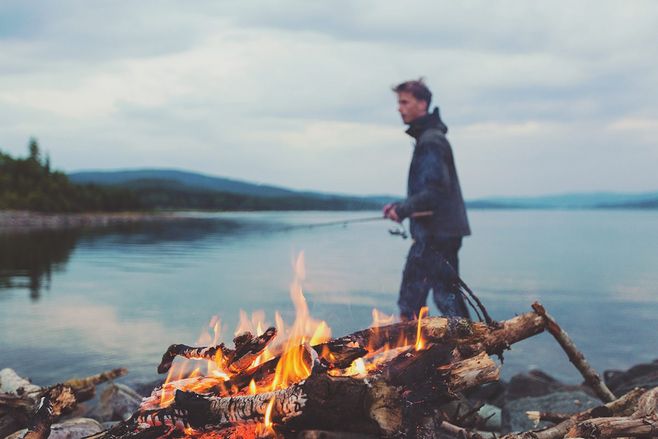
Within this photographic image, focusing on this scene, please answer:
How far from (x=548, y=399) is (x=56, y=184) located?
13466cm

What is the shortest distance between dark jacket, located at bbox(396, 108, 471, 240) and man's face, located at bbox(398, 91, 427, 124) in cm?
8

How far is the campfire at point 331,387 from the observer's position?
4000mm

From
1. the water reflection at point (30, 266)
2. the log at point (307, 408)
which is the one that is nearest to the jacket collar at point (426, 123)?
the log at point (307, 408)

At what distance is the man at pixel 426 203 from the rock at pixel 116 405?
3538mm

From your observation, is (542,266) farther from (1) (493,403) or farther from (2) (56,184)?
(2) (56,184)

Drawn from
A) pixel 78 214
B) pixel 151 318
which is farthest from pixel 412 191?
pixel 78 214

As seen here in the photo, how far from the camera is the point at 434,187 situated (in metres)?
8.14

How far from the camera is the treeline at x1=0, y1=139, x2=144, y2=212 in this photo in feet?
390

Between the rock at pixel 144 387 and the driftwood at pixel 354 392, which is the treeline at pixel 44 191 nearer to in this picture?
the rock at pixel 144 387

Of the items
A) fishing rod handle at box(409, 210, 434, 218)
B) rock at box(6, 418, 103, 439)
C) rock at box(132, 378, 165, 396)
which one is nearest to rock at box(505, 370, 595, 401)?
fishing rod handle at box(409, 210, 434, 218)

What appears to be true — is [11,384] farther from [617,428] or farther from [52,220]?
[52,220]

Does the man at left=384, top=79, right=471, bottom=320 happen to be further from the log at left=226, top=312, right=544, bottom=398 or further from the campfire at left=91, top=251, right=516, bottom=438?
the campfire at left=91, top=251, right=516, bottom=438

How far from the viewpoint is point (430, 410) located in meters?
4.42

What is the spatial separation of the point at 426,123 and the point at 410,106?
31 centimetres
